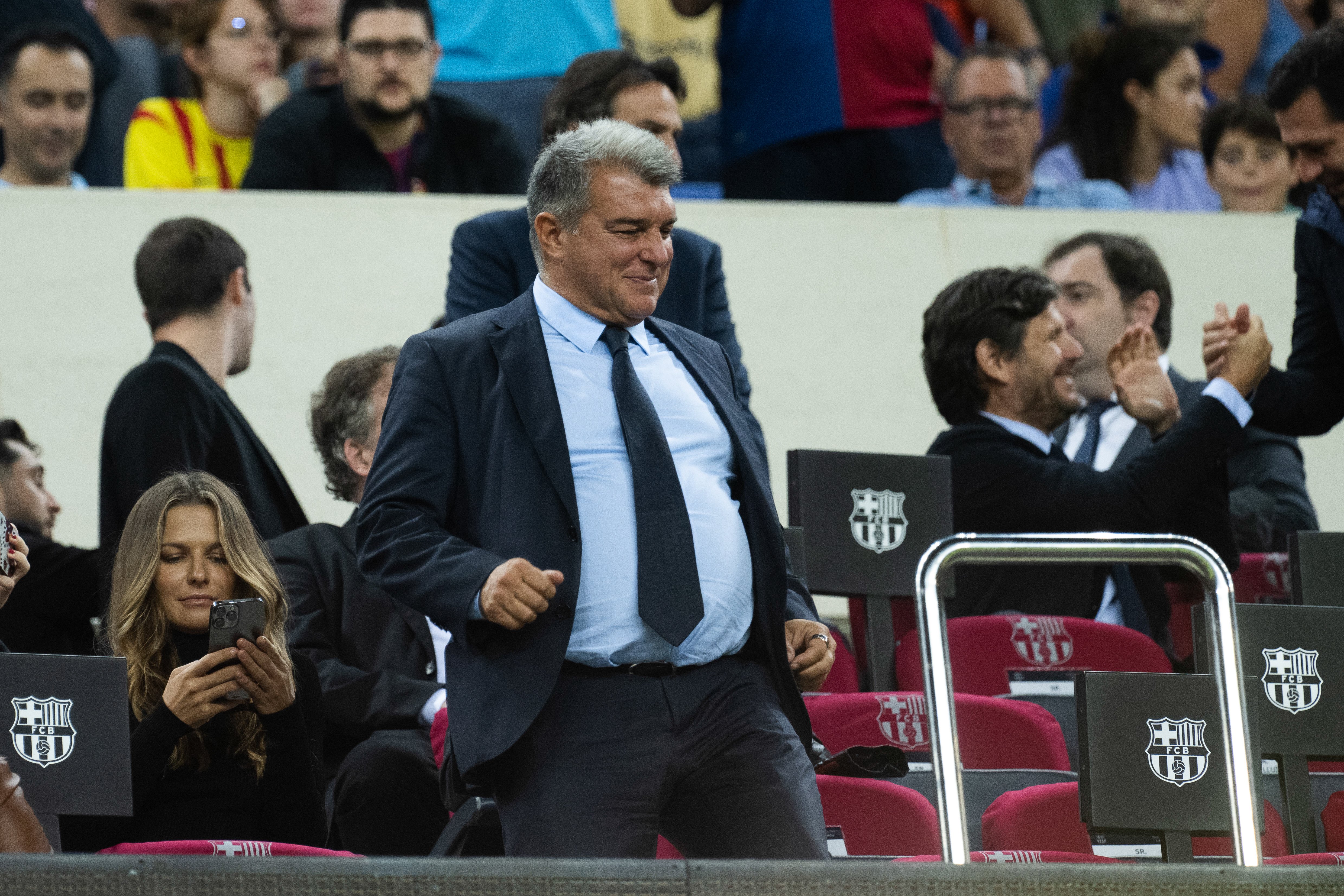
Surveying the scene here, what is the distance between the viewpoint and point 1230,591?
2.58 metres

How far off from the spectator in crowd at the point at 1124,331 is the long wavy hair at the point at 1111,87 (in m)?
1.52

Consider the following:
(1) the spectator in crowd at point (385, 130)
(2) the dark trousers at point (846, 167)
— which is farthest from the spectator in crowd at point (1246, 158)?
(1) the spectator in crowd at point (385, 130)

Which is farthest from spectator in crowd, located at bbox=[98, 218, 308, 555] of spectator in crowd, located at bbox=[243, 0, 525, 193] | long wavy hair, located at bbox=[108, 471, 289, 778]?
spectator in crowd, located at bbox=[243, 0, 525, 193]

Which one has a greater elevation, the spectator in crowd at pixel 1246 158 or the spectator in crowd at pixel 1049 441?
the spectator in crowd at pixel 1246 158

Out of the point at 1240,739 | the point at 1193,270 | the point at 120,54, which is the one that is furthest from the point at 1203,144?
the point at 1240,739

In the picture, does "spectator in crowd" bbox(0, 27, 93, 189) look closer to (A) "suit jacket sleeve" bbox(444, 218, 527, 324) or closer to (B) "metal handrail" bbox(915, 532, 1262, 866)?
(A) "suit jacket sleeve" bbox(444, 218, 527, 324)

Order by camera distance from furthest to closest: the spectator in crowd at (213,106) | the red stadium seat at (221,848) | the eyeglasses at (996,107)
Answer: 1. the eyeglasses at (996,107)
2. the spectator in crowd at (213,106)
3. the red stadium seat at (221,848)

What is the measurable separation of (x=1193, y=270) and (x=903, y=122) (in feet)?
4.06

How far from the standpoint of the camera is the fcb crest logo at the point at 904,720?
3.47 metres

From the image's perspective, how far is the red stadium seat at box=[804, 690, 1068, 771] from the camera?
137 inches

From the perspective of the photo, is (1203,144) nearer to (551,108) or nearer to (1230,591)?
(551,108)

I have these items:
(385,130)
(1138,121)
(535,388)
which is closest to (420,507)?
(535,388)

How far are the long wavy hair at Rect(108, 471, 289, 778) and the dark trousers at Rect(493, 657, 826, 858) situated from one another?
79cm

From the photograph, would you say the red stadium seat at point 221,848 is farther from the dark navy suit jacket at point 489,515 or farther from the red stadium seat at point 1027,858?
the red stadium seat at point 1027,858
